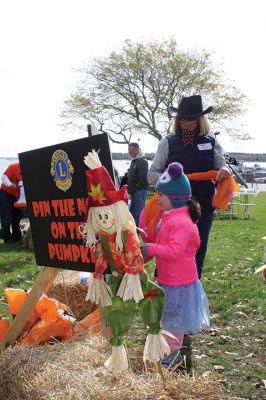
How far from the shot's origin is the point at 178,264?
361 centimetres

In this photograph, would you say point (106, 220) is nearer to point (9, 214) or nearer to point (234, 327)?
point (234, 327)

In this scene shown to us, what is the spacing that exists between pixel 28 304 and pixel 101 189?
134cm

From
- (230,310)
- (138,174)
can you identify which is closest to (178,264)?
(230,310)

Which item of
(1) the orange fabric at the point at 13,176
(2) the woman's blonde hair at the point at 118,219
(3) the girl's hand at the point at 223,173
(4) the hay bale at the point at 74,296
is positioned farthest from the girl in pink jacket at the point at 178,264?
(1) the orange fabric at the point at 13,176

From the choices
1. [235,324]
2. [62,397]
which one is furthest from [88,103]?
[62,397]

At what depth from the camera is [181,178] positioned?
3.66 meters

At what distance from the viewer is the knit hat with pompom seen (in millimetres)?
3623

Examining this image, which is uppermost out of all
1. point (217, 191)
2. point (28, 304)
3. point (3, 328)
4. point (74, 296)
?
point (217, 191)

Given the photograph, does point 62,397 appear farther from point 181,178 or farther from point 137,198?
point 137,198

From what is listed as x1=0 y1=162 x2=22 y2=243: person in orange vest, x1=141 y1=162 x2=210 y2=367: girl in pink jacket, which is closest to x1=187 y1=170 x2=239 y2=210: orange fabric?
x1=141 y1=162 x2=210 y2=367: girl in pink jacket

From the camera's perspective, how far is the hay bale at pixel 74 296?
5.14 metres

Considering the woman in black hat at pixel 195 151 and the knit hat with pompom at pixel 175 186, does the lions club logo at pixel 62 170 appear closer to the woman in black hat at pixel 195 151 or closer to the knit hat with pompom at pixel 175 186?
the knit hat with pompom at pixel 175 186

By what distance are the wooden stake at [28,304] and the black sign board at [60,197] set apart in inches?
3.2

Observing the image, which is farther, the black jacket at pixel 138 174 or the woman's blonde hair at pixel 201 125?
the black jacket at pixel 138 174
